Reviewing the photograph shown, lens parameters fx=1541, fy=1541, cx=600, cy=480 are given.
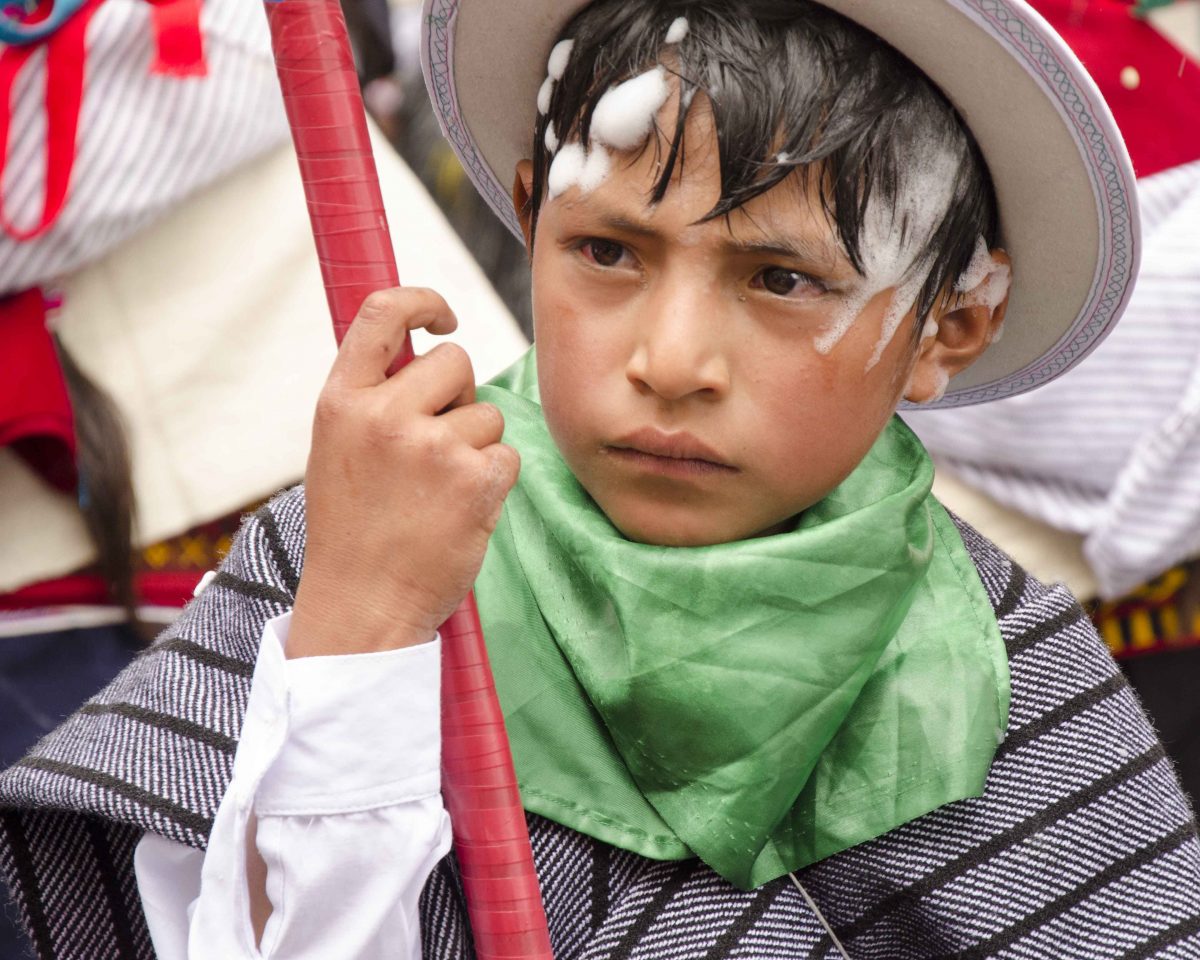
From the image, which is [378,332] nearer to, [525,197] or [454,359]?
[454,359]

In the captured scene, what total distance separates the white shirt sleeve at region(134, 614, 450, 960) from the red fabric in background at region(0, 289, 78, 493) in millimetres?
979

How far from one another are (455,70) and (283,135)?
34.4 inches

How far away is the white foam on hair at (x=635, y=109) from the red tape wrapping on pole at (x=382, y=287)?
0.72 feet

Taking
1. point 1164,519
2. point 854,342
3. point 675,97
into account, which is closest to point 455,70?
point 675,97

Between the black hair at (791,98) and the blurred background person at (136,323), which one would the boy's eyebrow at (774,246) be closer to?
the black hair at (791,98)

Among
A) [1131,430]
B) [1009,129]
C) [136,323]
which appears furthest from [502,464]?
[1131,430]

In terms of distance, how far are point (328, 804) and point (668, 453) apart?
0.34m

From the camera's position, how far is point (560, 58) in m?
1.21

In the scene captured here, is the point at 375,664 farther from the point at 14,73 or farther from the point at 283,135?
the point at 283,135

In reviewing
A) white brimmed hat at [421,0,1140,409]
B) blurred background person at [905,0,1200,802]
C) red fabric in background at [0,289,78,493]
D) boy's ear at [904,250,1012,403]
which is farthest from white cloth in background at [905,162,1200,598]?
red fabric in background at [0,289,78,493]

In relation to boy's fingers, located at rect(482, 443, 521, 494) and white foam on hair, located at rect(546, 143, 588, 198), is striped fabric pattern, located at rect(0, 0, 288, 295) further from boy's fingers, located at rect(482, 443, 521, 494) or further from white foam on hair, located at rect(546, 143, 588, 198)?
boy's fingers, located at rect(482, 443, 521, 494)

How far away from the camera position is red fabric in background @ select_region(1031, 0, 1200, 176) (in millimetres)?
2115

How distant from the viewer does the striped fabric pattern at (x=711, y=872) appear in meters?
1.18

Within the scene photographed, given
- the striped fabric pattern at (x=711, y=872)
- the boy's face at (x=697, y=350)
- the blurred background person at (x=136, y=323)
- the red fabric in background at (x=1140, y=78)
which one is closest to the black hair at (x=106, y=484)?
the blurred background person at (x=136, y=323)
